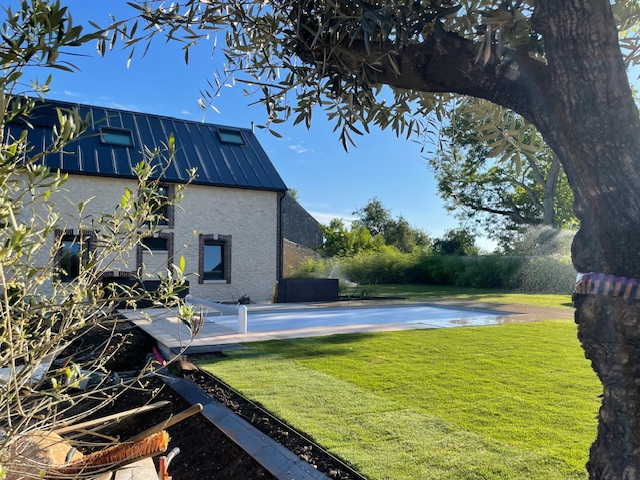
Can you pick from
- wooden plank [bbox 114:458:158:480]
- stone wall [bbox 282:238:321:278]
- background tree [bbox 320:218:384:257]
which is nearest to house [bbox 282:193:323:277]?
background tree [bbox 320:218:384:257]

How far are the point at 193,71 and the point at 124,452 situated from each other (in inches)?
90.0

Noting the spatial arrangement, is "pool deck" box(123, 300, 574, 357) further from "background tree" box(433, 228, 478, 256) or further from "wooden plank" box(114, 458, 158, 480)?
"background tree" box(433, 228, 478, 256)

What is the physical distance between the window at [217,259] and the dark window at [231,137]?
4593 millimetres

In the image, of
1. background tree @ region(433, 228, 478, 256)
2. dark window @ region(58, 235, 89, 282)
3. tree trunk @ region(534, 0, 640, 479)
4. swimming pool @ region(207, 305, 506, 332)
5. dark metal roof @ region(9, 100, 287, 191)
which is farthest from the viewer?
background tree @ region(433, 228, 478, 256)

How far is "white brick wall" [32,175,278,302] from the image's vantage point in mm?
16875

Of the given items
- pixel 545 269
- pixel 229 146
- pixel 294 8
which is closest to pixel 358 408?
pixel 294 8

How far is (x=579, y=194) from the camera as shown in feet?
5.62

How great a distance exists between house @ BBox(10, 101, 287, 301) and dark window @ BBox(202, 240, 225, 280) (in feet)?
0.12

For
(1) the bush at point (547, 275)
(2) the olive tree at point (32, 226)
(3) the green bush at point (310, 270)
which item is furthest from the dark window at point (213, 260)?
(2) the olive tree at point (32, 226)

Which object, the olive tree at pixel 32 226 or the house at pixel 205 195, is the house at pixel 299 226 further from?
the olive tree at pixel 32 226

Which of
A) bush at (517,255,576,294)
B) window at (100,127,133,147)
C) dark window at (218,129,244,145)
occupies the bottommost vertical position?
bush at (517,255,576,294)

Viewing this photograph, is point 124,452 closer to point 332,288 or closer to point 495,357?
point 495,357

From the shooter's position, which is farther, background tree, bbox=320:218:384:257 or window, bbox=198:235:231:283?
background tree, bbox=320:218:384:257

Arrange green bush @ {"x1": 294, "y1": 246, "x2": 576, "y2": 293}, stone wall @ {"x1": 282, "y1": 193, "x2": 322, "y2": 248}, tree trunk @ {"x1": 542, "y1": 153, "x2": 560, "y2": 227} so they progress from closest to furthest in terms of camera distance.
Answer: green bush @ {"x1": 294, "y1": 246, "x2": 576, "y2": 293}
tree trunk @ {"x1": 542, "y1": 153, "x2": 560, "y2": 227}
stone wall @ {"x1": 282, "y1": 193, "x2": 322, "y2": 248}
